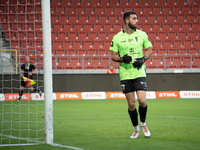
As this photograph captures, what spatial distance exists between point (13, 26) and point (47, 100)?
1821 centimetres

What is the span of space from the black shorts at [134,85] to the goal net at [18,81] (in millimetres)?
1796

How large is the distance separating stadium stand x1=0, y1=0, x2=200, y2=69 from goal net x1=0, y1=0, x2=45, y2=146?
14 centimetres

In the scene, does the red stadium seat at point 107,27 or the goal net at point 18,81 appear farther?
the red stadium seat at point 107,27

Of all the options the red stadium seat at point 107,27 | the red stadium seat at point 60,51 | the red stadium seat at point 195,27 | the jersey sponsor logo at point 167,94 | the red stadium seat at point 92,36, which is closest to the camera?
the jersey sponsor logo at point 167,94

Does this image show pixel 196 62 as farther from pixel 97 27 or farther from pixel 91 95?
pixel 97 27

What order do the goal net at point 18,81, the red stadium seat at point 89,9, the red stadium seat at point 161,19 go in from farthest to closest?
the red stadium seat at point 89,9, the red stadium seat at point 161,19, the goal net at point 18,81

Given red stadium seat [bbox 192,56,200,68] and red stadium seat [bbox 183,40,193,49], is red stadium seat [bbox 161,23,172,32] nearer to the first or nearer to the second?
red stadium seat [bbox 183,40,193,49]

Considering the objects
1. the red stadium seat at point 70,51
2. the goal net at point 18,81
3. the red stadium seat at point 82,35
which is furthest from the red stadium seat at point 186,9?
the goal net at point 18,81

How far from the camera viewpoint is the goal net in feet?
21.1

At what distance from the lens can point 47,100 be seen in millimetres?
5125

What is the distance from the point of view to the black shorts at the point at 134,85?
5641mm

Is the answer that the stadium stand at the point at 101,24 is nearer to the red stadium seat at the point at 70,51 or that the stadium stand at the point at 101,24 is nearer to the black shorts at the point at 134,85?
the red stadium seat at the point at 70,51

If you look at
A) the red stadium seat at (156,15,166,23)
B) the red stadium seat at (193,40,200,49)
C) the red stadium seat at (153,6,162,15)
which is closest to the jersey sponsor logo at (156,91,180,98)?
the red stadium seat at (193,40,200,49)

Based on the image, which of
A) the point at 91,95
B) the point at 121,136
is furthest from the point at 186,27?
the point at 121,136
